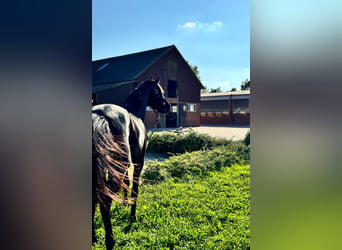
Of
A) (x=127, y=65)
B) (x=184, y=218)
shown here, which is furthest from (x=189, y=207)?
(x=127, y=65)

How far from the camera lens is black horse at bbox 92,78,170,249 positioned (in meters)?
1.79

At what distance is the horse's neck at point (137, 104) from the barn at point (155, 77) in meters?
0.05

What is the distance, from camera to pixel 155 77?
2.40 metres

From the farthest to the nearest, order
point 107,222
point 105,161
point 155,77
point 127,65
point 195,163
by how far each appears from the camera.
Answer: point 195,163, point 155,77, point 127,65, point 107,222, point 105,161

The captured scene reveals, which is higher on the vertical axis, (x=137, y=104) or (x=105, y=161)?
(x=137, y=104)

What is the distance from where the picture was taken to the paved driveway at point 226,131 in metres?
2.51

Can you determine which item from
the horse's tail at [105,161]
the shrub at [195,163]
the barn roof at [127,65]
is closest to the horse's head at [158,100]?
the barn roof at [127,65]

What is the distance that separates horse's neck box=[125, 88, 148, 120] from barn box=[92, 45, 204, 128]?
0.05 m

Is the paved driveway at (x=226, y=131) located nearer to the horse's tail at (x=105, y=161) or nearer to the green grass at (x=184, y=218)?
the green grass at (x=184, y=218)

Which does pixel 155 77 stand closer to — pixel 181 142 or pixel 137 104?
pixel 137 104

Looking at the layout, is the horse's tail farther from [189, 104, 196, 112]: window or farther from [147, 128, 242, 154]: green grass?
[189, 104, 196, 112]: window

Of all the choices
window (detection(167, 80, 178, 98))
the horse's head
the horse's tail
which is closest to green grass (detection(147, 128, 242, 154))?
the horse's head

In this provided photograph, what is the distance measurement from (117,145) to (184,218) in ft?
2.78

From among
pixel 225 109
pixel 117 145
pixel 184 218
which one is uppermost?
pixel 225 109
